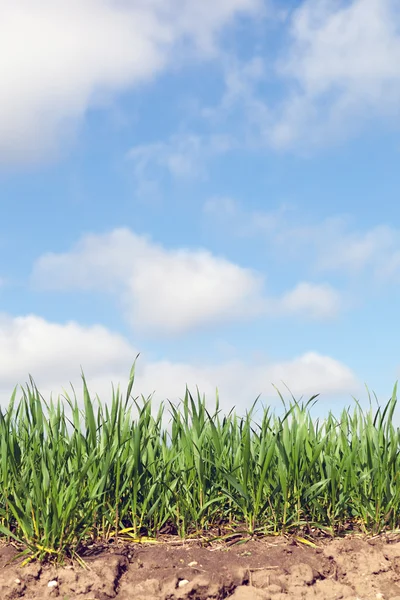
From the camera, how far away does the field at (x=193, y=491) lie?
13.5 feet

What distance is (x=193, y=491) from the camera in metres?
4.69

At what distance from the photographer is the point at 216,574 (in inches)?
155

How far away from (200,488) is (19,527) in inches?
48.1

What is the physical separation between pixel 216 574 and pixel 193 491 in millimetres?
824

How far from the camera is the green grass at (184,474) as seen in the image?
4.38 meters

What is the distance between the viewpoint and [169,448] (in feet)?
16.5

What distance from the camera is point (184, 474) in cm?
466

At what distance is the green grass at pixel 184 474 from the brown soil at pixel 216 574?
221mm

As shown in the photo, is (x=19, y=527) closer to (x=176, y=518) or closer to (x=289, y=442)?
(x=176, y=518)

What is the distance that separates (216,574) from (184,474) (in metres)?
0.86

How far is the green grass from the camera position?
14.4 ft

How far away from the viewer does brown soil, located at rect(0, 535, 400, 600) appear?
12.5 feet

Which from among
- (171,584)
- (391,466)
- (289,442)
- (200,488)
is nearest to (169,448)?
(200,488)

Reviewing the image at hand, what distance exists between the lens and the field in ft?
13.5
